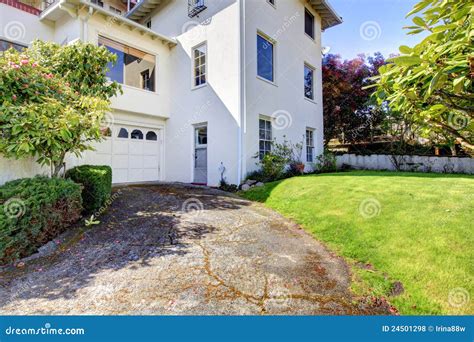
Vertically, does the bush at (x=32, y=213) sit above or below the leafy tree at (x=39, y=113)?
below

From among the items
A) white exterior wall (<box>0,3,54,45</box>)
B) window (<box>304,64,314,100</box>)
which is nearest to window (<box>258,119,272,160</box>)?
window (<box>304,64,314,100</box>)

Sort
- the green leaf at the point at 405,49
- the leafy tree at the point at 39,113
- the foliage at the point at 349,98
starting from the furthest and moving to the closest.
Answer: the foliage at the point at 349,98
the leafy tree at the point at 39,113
the green leaf at the point at 405,49

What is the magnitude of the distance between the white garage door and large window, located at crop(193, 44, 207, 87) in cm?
271

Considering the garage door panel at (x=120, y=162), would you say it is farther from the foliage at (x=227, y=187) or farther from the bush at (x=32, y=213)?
the bush at (x=32, y=213)

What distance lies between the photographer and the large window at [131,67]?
9133mm

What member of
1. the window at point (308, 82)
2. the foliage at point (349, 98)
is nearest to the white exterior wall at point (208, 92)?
the window at point (308, 82)

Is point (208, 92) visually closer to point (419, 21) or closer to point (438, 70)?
point (419, 21)

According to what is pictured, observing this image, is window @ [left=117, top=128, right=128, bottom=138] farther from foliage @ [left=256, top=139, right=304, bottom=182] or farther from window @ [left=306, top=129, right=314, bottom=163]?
window @ [left=306, top=129, right=314, bottom=163]

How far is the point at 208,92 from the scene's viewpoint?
9.41 metres

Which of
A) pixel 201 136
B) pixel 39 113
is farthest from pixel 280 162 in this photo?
pixel 39 113

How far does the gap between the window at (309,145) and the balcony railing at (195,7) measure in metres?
6.99

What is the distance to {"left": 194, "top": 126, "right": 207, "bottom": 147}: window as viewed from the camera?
9.78m

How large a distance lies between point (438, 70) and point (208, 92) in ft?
28.2

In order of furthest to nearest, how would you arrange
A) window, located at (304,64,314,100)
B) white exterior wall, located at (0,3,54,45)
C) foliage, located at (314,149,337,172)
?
window, located at (304,64,314,100) < foliage, located at (314,149,337,172) < white exterior wall, located at (0,3,54,45)
